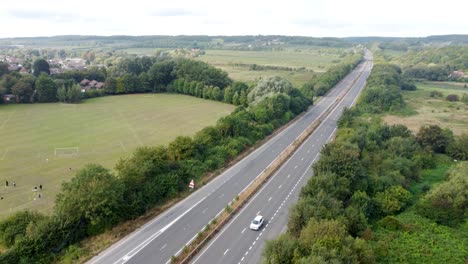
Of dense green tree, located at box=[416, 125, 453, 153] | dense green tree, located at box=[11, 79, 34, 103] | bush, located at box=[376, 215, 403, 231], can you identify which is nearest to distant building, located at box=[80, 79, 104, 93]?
dense green tree, located at box=[11, 79, 34, 103]

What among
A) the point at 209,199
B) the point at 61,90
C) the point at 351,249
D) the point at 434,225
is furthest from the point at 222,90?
the point at 351,249

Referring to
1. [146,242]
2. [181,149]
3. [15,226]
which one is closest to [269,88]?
[181,149]

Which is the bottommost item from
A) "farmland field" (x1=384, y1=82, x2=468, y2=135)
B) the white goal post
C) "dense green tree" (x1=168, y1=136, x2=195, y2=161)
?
"farmland field" (x1=384, y1=82, x2=468, y2=135)

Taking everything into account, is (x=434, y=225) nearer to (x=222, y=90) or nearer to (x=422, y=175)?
(x=422, y=175)

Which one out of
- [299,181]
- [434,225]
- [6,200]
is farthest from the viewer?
[299,181]

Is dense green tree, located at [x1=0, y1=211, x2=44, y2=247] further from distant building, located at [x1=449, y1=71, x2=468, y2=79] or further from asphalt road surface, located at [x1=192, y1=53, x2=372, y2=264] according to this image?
distant building, located at [x1=449, y1=71, x2=468, y2=79]

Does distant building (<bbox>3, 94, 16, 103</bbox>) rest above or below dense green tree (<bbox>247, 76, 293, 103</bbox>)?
below

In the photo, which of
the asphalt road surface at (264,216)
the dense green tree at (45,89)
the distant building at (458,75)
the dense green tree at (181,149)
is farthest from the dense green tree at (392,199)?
the distant building at (458,75)

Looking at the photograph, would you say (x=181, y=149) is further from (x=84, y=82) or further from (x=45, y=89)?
(x=84, y=82)

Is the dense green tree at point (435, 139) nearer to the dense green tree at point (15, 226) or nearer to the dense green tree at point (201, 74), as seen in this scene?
the dense green tree at point (15, 226)
